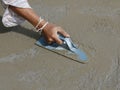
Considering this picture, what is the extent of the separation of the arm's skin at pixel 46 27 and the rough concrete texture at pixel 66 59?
13cm

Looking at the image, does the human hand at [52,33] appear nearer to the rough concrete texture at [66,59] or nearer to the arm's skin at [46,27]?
the arm's skin at [46,27]

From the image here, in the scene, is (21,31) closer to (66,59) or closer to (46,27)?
(46,27)

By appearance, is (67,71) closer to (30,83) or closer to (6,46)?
(30,83)

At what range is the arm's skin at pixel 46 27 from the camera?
8.50 ft

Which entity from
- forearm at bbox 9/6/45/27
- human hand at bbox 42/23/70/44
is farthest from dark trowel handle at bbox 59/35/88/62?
forearm at bbox 9/6/45/27

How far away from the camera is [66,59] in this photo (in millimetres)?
2602

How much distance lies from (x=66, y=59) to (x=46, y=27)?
28 centimetres

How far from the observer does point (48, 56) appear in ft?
8.66

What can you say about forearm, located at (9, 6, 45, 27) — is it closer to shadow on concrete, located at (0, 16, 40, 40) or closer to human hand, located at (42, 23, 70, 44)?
human hand, located at (42, 23, 70, 44)

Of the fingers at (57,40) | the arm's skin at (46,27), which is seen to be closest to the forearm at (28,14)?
the arm's skin at (46,27)

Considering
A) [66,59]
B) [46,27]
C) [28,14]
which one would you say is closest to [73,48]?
[66,59]

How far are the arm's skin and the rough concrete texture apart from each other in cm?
13

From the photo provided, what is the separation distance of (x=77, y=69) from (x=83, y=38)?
358 millimetres

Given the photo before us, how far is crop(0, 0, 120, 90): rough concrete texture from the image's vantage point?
96.1 inches
